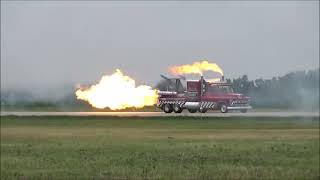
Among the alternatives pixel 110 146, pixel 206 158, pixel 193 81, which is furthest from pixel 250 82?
pixel 110 146

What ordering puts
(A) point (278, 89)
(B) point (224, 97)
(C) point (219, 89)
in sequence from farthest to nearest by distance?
(A) point (278, 89), (B) point (224, 97), (C) point (219, 89)

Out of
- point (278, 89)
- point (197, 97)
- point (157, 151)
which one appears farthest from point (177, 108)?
point (157, 151)

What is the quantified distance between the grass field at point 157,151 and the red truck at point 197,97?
75.3ft

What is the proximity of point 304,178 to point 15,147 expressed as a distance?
124ft

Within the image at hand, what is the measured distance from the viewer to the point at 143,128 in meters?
100

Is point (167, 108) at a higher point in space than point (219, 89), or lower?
lower

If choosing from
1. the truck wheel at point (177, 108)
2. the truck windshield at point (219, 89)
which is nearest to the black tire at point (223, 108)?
the truck windshield at point (219, 89)

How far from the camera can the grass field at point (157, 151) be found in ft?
177

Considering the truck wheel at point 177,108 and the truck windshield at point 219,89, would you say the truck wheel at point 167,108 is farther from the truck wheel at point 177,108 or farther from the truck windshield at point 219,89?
the truck windshield at point 219,89

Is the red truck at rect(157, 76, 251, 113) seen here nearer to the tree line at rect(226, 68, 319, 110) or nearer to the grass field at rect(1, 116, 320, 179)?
the tree line at rect(226, 68, 319, 110)

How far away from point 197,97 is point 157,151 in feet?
199

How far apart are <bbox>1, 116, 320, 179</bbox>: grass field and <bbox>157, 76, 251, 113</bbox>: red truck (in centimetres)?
2296

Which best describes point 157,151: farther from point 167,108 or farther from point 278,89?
point 167,108

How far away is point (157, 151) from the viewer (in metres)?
70.6
